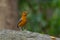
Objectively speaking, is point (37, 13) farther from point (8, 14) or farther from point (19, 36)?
point (19, 36)

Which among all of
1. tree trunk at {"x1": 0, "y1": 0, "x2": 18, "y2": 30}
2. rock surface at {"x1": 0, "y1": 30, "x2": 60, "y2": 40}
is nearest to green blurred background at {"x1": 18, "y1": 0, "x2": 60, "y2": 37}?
tree trunk at {"x1": 0, "y1": 0, "x2": 18, "y2": 30}

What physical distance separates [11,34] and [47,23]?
3390mm

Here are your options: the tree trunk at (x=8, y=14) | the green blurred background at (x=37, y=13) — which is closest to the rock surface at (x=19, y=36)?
the tree trunk at (x=8, y=14)

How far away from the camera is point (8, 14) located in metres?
6.02

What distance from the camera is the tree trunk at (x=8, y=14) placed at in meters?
5.89

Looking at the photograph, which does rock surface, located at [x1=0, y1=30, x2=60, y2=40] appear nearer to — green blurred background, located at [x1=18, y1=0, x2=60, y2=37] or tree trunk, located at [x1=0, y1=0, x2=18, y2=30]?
tree trunk, located at [x1=0, y1=0, x2=18, y2=30]

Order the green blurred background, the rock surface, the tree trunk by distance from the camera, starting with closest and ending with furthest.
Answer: the rock surface → the tree trunk → the green blurred background

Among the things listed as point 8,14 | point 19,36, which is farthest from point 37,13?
point 19,36

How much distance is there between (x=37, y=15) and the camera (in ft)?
23.0

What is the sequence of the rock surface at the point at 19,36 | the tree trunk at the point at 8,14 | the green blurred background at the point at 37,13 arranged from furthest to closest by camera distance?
the green blurred background at the point at 37,13
the tree trunk at the point at 8,14
the rock surface at the point at 19,36

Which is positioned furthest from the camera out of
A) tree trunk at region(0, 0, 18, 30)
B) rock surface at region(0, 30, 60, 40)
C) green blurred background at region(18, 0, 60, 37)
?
green blurred background at region(18, 0, 60, 37)

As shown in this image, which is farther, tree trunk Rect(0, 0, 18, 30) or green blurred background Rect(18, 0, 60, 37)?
green blurred background Rect(18, 0, 60, 37)

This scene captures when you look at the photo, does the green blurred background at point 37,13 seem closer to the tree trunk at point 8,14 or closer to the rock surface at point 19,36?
the tree trunk at point 8,14

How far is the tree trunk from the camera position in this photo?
5.89 metres
